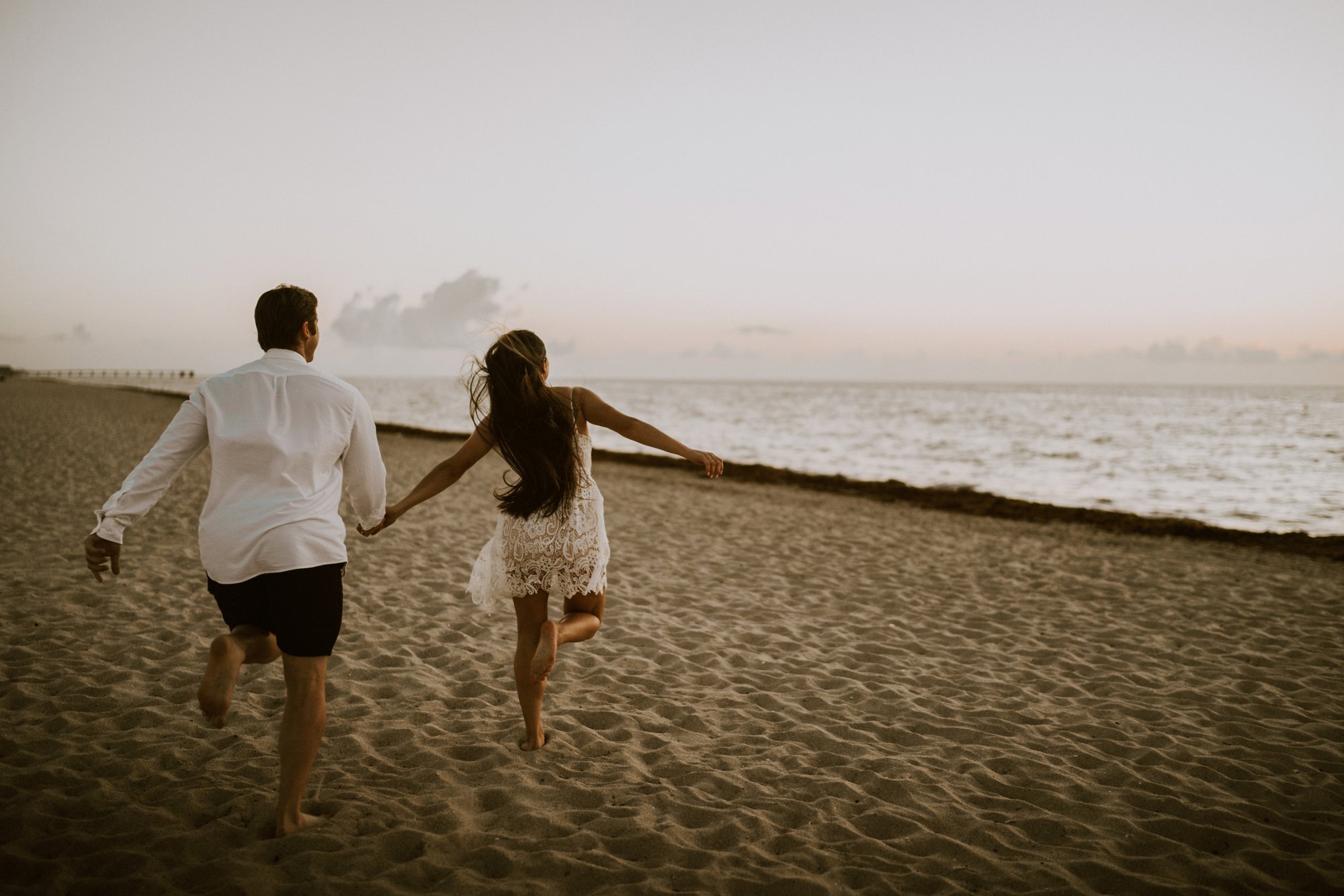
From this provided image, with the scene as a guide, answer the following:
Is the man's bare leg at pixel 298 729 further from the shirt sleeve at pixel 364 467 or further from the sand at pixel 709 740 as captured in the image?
the shirt sleeve at pixel 364 467

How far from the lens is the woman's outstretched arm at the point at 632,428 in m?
3.24

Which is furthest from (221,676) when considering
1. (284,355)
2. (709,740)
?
(709,740)

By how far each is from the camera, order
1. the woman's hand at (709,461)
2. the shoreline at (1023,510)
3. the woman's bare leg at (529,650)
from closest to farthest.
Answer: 1. the woman's hand at (709,461)
2. the woman's bare leg at (529,650)
3. the shoreline at (1023,510)

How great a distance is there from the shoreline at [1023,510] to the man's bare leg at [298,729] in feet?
39.9

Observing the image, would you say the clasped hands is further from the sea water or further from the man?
the sea water

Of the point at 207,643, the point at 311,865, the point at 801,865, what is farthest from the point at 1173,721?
the point at 207,643

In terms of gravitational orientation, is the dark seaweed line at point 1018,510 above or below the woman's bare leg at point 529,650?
below

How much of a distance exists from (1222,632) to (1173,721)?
255 cm

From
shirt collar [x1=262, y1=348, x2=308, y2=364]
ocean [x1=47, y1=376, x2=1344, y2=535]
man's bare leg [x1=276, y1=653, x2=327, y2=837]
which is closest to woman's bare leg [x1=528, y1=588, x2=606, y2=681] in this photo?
man's bare leg [x1=276, y1=653, x2=327, y2=837]

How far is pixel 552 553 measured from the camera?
3.31 meters

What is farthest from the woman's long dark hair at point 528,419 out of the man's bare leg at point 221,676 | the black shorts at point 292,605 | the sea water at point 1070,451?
the sea water at point 1070,451

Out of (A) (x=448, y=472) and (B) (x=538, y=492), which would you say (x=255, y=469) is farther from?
(B) (x=538, y=492)

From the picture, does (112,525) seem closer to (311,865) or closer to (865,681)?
(311,865)

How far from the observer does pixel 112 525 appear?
7.99 ft
